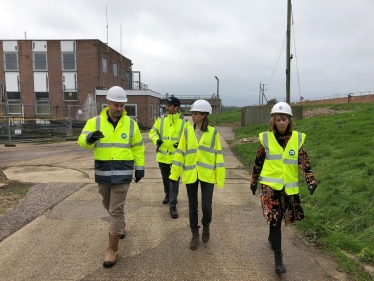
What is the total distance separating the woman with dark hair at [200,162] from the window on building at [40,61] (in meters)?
29.3

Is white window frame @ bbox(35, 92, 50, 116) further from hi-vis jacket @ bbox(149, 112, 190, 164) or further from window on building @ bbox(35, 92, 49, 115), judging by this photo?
hi-vis jacket @ bbox(149, 112, 190, 164)

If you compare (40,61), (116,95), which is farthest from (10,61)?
(116,95)

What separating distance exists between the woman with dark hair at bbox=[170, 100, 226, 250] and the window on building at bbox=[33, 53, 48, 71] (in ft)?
96.0

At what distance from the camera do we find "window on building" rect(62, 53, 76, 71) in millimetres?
28906

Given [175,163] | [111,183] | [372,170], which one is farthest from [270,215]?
[372,170]

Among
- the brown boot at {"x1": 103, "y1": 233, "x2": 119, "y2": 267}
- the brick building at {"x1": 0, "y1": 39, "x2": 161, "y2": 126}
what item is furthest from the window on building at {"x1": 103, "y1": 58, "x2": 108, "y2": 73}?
the brown boot at {"x1": 103, "y1": 233, "x2": 119, "y2": 267}

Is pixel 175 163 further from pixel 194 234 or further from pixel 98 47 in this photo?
pixel 98 47

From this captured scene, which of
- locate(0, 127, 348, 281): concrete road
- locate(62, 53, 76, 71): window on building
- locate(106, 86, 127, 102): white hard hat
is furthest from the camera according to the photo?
locate(62, 53, 76, 71): window on building

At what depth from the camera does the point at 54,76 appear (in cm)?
2920

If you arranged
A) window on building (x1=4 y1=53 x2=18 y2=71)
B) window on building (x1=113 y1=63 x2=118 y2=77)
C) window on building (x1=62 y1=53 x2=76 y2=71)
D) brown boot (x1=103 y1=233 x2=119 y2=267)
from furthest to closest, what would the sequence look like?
window on building (x1=113 y1=63 x2=118 y2=77) → window on building (x1=4 y1=53 x2=18 y2=71) → window on building (x1=62 y1=53 x2=76 y2=71) → brown boot (x1=103 y1=233 x2=119 y2=267)

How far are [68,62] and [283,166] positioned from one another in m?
29.4

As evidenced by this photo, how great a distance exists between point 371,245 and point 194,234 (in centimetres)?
210

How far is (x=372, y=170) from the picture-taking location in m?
5.94

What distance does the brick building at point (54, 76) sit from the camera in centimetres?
2869
